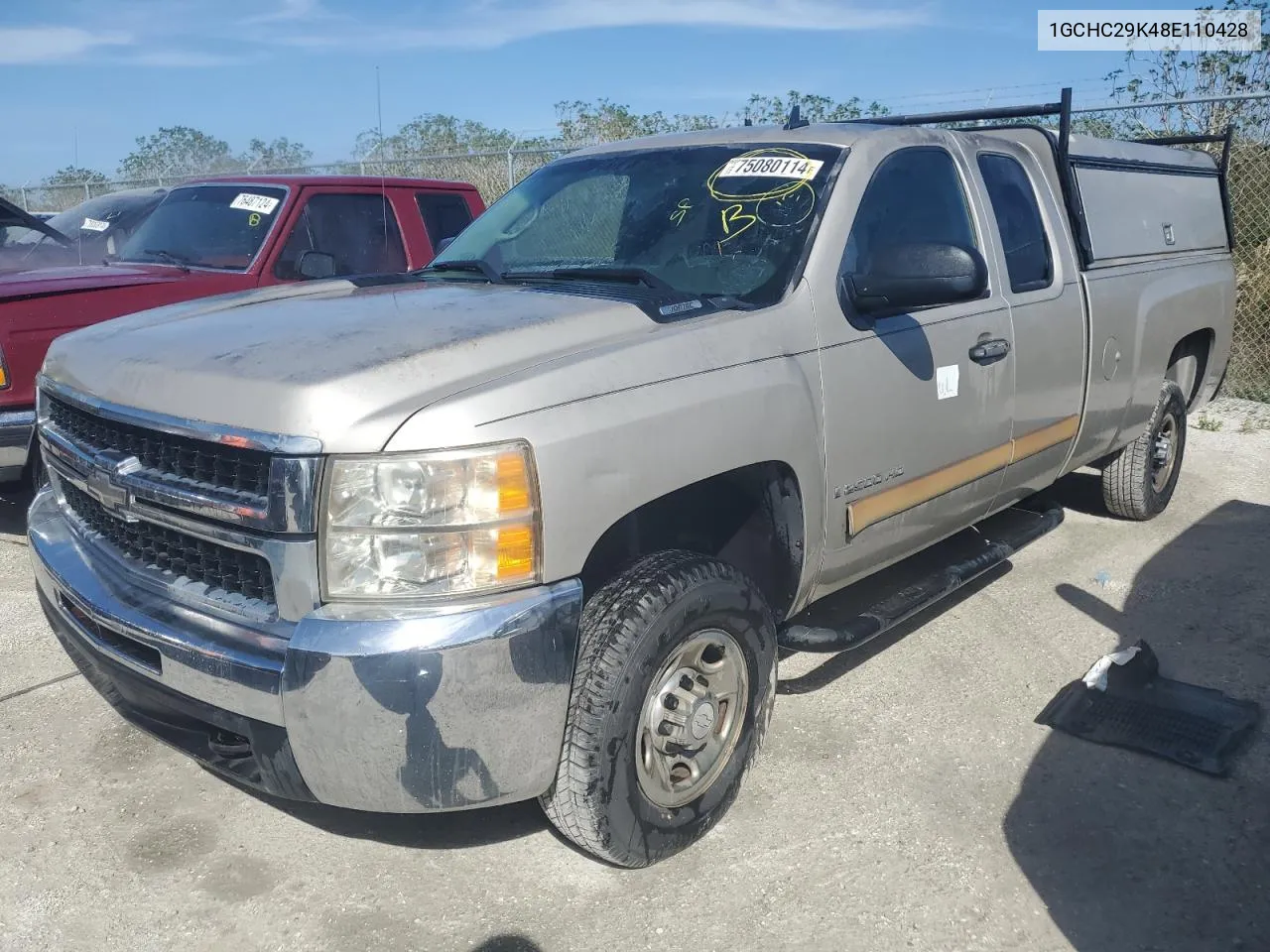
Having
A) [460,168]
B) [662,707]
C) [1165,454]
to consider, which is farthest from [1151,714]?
[460,168]

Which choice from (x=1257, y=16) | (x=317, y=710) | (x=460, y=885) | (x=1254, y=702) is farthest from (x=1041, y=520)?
(x=1257, y=16)

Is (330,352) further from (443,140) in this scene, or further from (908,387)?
(443,140)

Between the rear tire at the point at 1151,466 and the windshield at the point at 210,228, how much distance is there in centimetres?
493

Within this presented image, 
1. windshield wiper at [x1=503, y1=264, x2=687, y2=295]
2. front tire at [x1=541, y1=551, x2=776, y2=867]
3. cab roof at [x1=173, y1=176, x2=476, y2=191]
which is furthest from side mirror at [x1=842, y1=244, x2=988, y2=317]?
cab roof at [x1=173, y1=176, x2=476, y2=191]

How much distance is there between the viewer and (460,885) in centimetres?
288

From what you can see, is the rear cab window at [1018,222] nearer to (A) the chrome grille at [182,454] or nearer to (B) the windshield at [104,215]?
(A) the chrome grille at [182,454]

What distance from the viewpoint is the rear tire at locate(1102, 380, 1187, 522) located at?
568 cm

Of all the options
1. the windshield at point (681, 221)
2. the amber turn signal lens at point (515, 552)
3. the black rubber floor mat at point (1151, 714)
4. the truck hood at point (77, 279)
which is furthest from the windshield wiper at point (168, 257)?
the black rubber floor mat at point (1151, 714)

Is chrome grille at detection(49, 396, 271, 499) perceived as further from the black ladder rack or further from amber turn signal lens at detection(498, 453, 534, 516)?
the black ladder rack

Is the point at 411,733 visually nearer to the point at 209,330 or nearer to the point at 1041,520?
the point at 209,330

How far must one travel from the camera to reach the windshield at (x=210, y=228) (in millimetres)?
6332

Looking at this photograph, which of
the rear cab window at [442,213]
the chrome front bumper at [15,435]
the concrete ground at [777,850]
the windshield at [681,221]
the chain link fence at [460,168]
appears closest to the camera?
the concrete ground at [777,850]

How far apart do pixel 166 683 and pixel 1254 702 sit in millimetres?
3535

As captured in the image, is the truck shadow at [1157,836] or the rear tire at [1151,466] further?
the rear tire at [1151,466]
